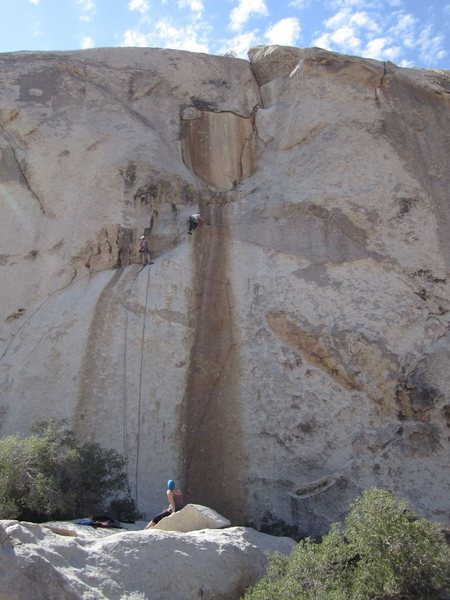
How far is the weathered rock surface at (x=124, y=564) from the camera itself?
695 centimetres

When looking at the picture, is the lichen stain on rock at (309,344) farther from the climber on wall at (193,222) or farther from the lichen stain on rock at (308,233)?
the climber on wall at (193,222)

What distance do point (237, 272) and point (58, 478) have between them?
685 centimetres

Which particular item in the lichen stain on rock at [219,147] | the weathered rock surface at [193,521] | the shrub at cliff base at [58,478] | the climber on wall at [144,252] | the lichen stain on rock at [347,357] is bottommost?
the weathered rock surface at [193,521]

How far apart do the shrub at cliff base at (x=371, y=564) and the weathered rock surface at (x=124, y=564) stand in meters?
0.42

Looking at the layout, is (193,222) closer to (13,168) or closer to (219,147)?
(219,147)

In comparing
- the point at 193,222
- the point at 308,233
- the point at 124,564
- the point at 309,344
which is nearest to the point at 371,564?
the point at 124,564

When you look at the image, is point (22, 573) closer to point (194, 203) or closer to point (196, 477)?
point (196, 477)

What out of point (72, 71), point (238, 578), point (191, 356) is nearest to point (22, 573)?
point (238, 578)

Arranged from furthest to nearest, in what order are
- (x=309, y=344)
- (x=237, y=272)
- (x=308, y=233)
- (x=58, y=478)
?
1. (x=308, y=233)
2. (x=237, y=272)
3. (x=309, y=344)
4. (x=58, y=478)

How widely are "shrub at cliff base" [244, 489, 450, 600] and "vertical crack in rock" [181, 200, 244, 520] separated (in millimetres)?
4313

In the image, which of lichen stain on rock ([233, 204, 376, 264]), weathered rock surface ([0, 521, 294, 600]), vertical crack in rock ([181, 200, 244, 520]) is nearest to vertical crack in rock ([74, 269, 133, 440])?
vertical crack in rock ([181, 200, 244, 520])

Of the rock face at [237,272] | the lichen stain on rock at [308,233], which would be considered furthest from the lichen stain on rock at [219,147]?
the lichen stain on rock at [308,233]

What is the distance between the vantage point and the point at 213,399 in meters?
13.8

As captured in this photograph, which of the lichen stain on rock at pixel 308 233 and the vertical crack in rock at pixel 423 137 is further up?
the vertical crack in rock at pixel 423 137
